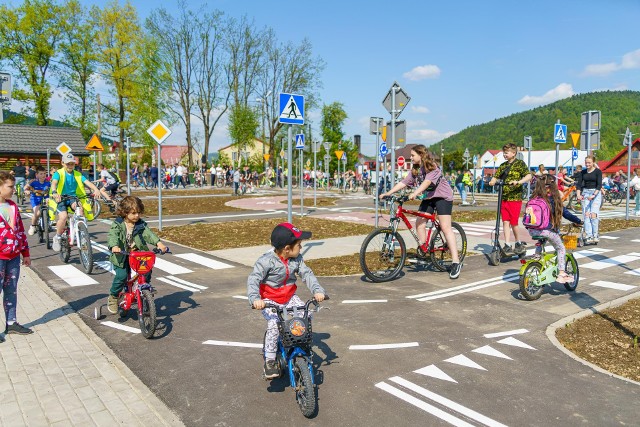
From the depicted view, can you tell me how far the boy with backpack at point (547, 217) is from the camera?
661 centimetres

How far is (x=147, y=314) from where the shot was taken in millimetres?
5039

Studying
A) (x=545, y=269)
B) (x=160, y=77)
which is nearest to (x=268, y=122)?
(x=160, y=77)

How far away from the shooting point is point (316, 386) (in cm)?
388

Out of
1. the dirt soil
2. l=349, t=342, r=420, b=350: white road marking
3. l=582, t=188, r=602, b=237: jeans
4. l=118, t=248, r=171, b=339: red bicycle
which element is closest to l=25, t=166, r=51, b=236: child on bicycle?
l=118, t=248, r=171, b=339: red bicycle

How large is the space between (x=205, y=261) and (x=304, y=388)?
6.29m

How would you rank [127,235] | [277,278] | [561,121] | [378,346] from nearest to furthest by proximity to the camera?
[277,278]
[378,346]
[127,235]
[561,121]

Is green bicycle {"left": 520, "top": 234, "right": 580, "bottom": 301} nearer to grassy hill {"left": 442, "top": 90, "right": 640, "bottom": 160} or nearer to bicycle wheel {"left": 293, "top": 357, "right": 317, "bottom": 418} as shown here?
bicycle wheel {"left": 293, "top": 357, "right": 317, "bottom": 418}

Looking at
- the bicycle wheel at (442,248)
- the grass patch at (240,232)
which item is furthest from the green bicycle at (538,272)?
the grass patch at (240,232)

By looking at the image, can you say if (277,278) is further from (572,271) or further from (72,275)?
(72,275)

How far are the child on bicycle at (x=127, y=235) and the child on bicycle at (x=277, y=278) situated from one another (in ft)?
6.09

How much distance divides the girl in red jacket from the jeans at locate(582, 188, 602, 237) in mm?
10788

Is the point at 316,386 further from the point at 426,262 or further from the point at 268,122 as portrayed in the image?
the point at 268,122

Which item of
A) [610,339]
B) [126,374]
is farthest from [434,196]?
[126,374]

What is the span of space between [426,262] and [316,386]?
180 inches
